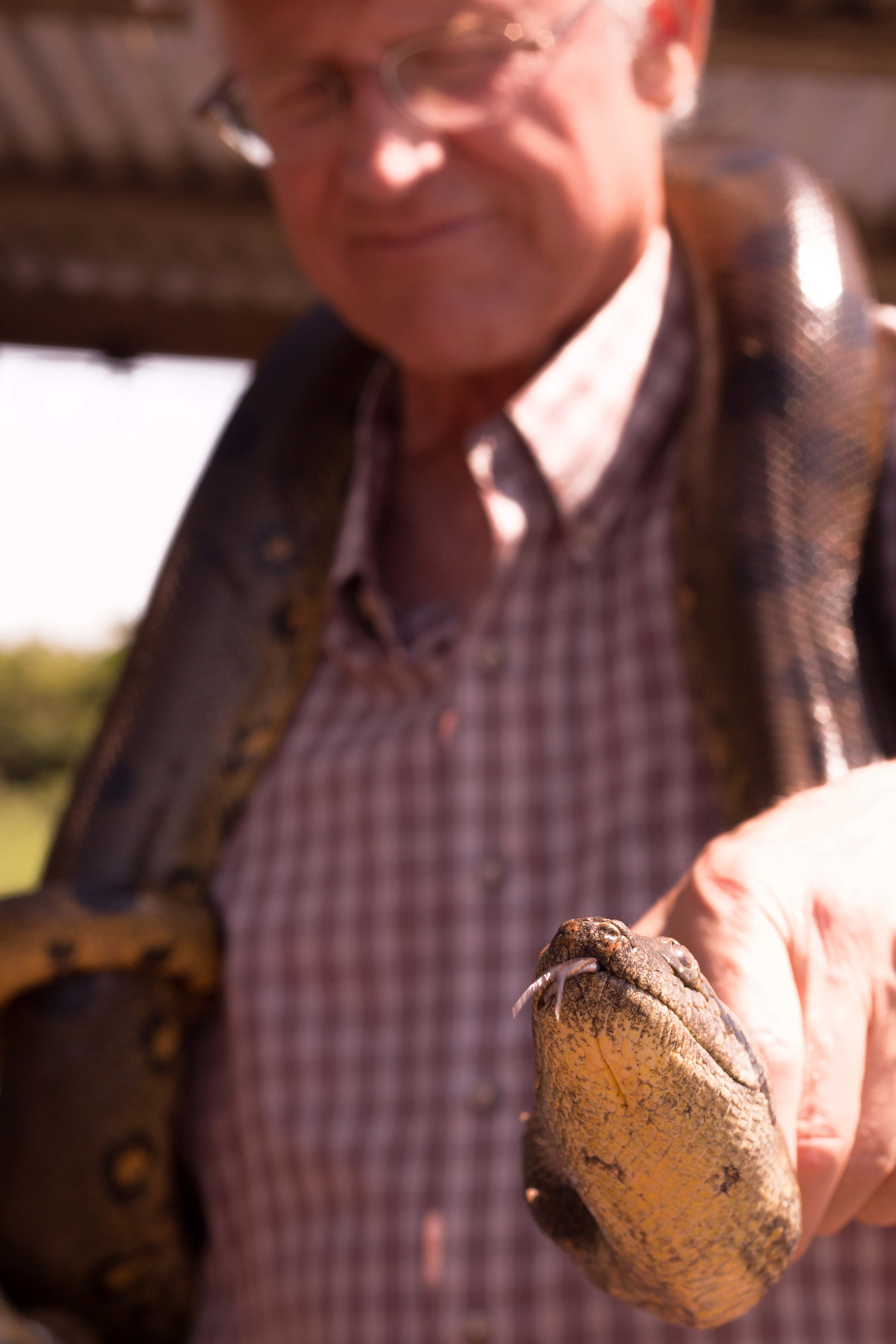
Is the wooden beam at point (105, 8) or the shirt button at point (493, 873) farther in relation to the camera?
the wooden beam at point (105, 8)

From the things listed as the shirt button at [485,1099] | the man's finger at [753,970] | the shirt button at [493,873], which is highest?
the man's finger at [753,970]

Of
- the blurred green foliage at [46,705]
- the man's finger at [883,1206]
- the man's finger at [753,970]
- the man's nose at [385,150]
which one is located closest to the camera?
the man's finger at [753,970]

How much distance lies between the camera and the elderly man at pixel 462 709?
131 cm

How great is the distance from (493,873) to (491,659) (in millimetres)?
269

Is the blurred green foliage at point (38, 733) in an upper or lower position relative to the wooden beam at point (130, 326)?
lower

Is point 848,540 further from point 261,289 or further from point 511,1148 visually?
point 261,289

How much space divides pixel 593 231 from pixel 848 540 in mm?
492

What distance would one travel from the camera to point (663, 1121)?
0.64 meters

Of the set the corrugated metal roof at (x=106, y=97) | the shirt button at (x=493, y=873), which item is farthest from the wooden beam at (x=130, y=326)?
the shirt button at (x=493, y=873)

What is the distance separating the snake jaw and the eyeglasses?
119 cm

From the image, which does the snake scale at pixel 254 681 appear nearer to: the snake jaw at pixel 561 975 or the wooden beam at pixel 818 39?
the wooden beam at pixel 818 39

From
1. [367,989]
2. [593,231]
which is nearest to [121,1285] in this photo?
[367,989]

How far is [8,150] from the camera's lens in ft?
9.82

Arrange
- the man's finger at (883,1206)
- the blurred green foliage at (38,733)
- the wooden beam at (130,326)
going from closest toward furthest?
1. the man's finger at (883,1206)
2. the wooden beam at (130,326)
3. the blurred green foliage at (38,733)
